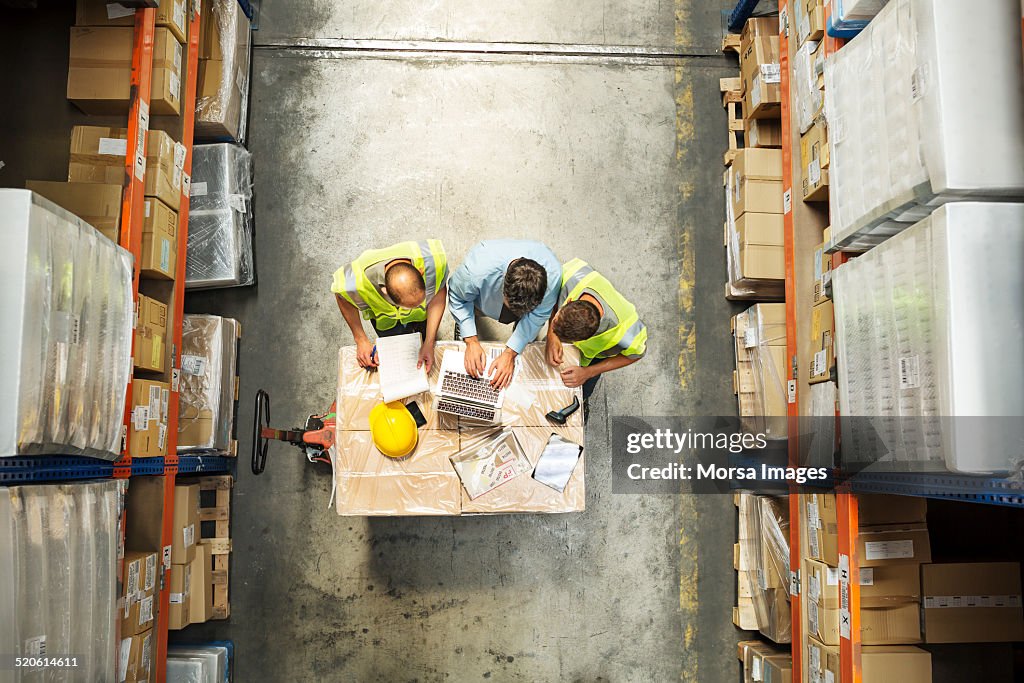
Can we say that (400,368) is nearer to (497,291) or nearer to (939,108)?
(497,291)

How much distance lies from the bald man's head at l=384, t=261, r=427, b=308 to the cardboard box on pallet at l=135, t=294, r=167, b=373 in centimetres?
149

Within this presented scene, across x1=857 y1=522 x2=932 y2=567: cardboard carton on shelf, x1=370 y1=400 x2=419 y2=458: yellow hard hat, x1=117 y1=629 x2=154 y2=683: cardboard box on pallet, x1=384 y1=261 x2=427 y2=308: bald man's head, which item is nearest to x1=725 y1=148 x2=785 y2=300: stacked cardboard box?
x1=857 y1=522 x2=932 y2=567: cardboard carton on shelf

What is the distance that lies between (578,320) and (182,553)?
290cm

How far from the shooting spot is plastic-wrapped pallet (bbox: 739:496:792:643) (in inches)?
171

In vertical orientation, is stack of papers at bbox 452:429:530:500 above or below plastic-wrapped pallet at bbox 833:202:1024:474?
below

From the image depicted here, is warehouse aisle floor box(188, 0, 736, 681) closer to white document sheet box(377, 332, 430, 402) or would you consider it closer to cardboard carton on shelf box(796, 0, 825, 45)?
cardboard carton on shelf box(796, 0, 825, 45)

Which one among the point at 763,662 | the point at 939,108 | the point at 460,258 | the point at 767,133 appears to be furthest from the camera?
the point at 460,258

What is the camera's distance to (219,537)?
4551 millimetres

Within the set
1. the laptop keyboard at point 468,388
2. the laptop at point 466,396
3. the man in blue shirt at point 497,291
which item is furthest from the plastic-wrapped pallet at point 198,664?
Result: the man in blue shirt at point 497,291

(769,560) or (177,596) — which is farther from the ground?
(769,560)

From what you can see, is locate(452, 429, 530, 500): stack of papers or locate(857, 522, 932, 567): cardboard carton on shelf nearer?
locate(857, 522, 932, 567): cardboard carton on shelf

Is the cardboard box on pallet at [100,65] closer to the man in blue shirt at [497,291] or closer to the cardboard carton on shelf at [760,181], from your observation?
the man in blue shirt at [497,291]

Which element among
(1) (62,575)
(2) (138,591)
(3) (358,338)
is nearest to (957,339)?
(3) (358,338)

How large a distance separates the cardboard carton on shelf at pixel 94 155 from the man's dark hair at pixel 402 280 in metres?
1.74
